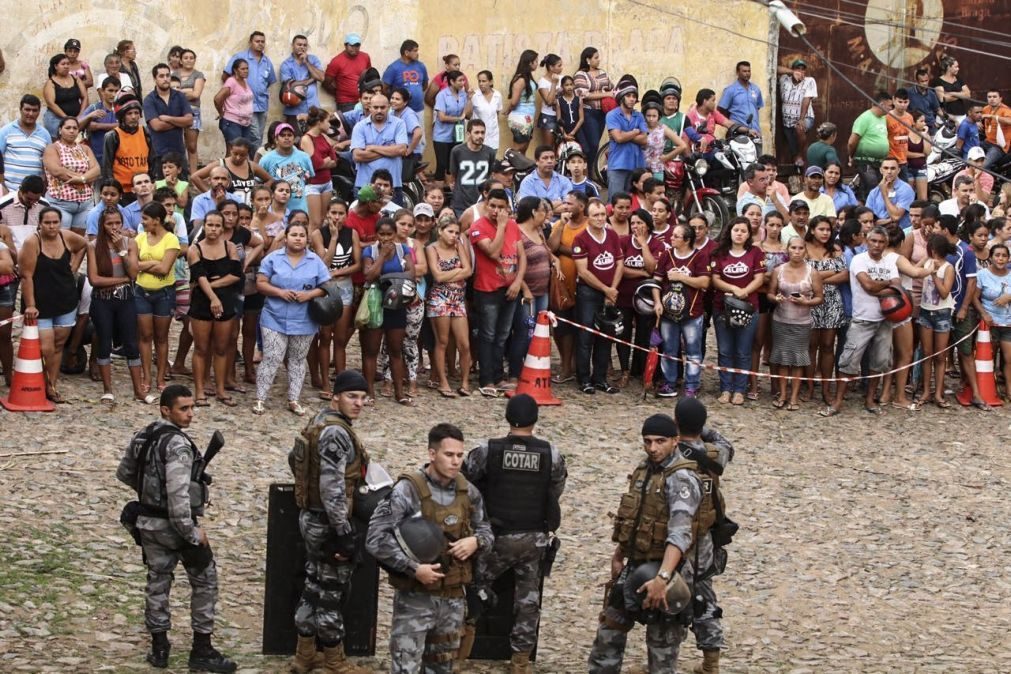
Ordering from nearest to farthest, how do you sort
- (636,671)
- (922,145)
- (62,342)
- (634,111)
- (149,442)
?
(149,442)
(636,671)
(62,342)
(634,111)
(922,145)

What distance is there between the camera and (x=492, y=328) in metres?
15.8

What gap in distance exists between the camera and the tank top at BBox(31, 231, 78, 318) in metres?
14.0

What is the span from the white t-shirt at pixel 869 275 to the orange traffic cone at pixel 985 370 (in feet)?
3.97

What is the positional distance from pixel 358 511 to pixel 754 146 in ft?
45.1

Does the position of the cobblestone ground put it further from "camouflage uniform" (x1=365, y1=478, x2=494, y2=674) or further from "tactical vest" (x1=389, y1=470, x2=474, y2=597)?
"tactical vest" (x1=389, y1=470, x2=474, y2=597)

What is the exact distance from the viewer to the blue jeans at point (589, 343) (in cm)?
1628

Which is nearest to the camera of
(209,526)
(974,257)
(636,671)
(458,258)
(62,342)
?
(636,671)


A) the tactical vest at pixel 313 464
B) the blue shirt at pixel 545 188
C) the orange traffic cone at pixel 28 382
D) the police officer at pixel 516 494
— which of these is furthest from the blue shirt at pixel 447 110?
the tactical vest at pixel 313 464

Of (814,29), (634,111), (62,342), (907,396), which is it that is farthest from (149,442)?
(814,29)

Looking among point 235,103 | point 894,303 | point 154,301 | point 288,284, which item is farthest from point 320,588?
point 235,103

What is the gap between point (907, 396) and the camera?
17141mm

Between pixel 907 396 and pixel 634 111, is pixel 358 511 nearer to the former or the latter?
pixel 907 396

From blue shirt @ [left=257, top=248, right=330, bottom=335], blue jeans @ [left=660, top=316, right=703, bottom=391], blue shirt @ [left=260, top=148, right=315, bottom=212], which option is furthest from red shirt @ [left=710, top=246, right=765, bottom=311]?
blue shirt @ [left=260, top=148, right=315, bottom=212]

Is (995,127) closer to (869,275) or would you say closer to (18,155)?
(869,275)
